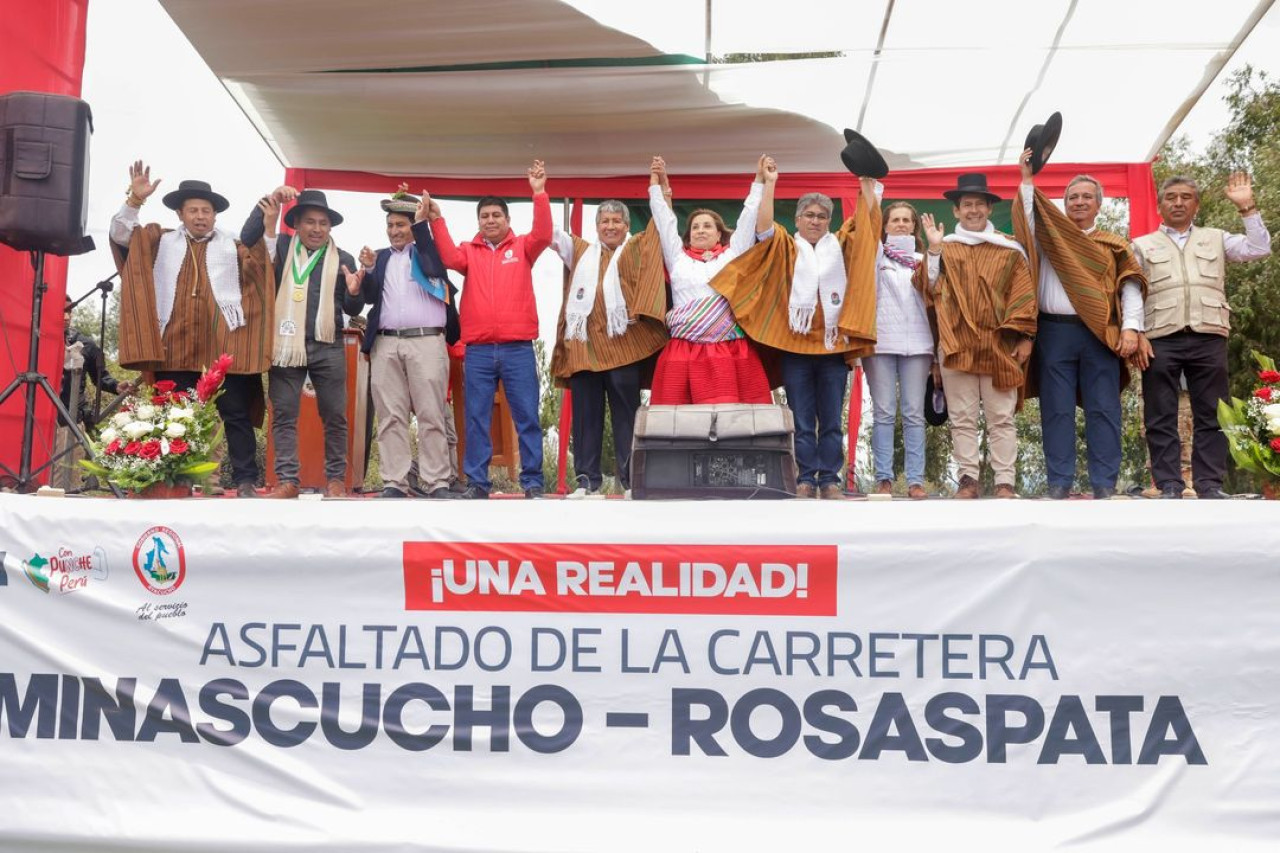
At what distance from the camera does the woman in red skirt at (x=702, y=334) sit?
491 cm

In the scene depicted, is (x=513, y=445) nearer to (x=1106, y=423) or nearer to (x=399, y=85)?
(x=399, y=85)

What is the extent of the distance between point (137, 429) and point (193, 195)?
70.7 inches

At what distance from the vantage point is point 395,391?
5.45 m

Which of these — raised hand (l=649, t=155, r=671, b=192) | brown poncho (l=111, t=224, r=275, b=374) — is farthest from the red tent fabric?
raised hand (l=649, t=155, r=671, b=192)

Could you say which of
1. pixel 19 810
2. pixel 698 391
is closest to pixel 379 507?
pixel 19 810

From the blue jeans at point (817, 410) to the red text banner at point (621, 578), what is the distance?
168 centimetres

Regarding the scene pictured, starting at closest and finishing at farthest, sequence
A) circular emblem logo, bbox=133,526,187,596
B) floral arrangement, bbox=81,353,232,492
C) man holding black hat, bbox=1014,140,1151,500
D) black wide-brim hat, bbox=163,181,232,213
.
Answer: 1. circular emblem logo, bbox=133,526,187,596
2. floral arrangement, bbox=81,353,232,492
3. man holding black hat, bbox=1014,140,1151,500
4. black wide-brim hat, bbox=163,181,232,213

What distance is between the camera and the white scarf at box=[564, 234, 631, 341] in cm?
523

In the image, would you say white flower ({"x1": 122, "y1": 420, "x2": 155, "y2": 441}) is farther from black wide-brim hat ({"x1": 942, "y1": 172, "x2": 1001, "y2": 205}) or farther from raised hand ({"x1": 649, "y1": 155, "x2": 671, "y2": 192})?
black wide-brim hat ({"x1": 942, "y1": 172, "x2": 1001, "y2": 205})

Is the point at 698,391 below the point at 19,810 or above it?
above

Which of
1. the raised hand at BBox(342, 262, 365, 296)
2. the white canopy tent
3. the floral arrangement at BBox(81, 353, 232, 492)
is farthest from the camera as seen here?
the white canopy tent

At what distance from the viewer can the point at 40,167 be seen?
15.6ft

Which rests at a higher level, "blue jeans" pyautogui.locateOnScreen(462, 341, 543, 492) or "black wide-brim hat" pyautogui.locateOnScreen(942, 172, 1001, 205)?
"black wide-brim hat" pyautogui.locateOnScreen(942, 172, 1001, 205)

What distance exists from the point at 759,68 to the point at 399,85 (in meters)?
2.23
